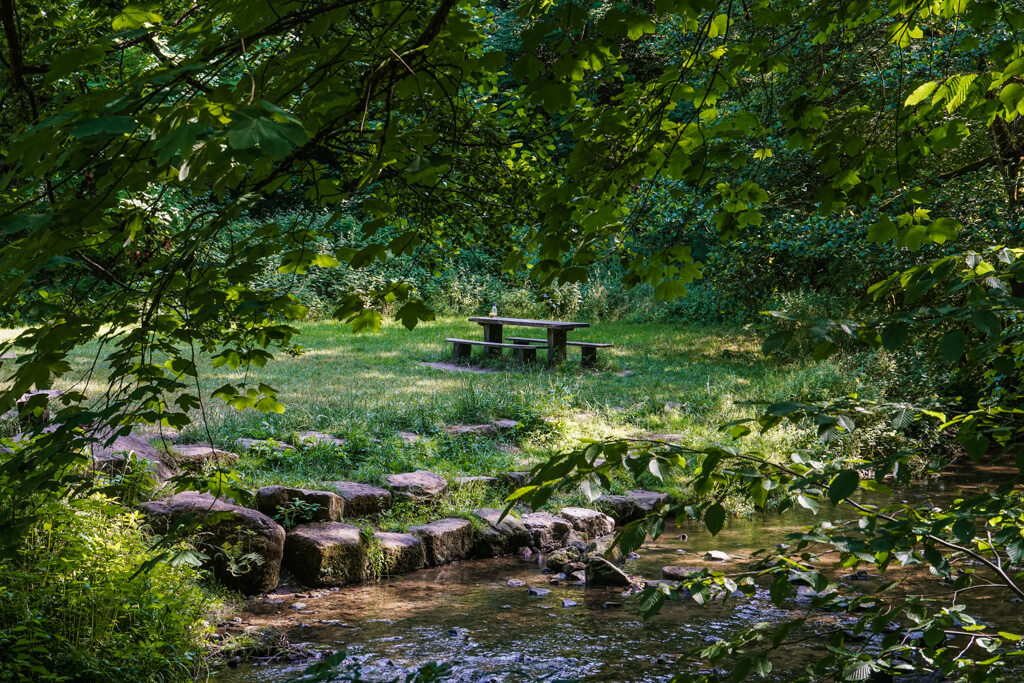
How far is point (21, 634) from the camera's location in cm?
363

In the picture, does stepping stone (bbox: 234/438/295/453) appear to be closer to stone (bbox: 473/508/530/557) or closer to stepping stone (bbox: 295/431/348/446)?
stepping stone (bbox: 295/431/348/446)

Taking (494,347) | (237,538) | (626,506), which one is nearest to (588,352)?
(494,347)

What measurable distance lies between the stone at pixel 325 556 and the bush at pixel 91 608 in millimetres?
1250

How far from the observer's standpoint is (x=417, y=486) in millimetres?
6836

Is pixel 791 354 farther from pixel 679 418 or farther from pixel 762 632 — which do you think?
pixel 762 632

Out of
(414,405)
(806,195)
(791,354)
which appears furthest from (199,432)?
(791,354)

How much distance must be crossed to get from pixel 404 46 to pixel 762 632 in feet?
6.21

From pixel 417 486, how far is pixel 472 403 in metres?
2.55

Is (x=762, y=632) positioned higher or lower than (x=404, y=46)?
lower

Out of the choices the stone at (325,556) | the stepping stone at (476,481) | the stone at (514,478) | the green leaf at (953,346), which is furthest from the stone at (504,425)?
the green leaf at (953,346)

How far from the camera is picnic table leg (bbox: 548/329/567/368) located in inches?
491

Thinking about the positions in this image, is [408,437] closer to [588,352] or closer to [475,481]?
[475,481]

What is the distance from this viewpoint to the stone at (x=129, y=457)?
5.27m

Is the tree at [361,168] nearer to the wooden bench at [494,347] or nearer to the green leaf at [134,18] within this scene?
the green leaf at [134,18]
